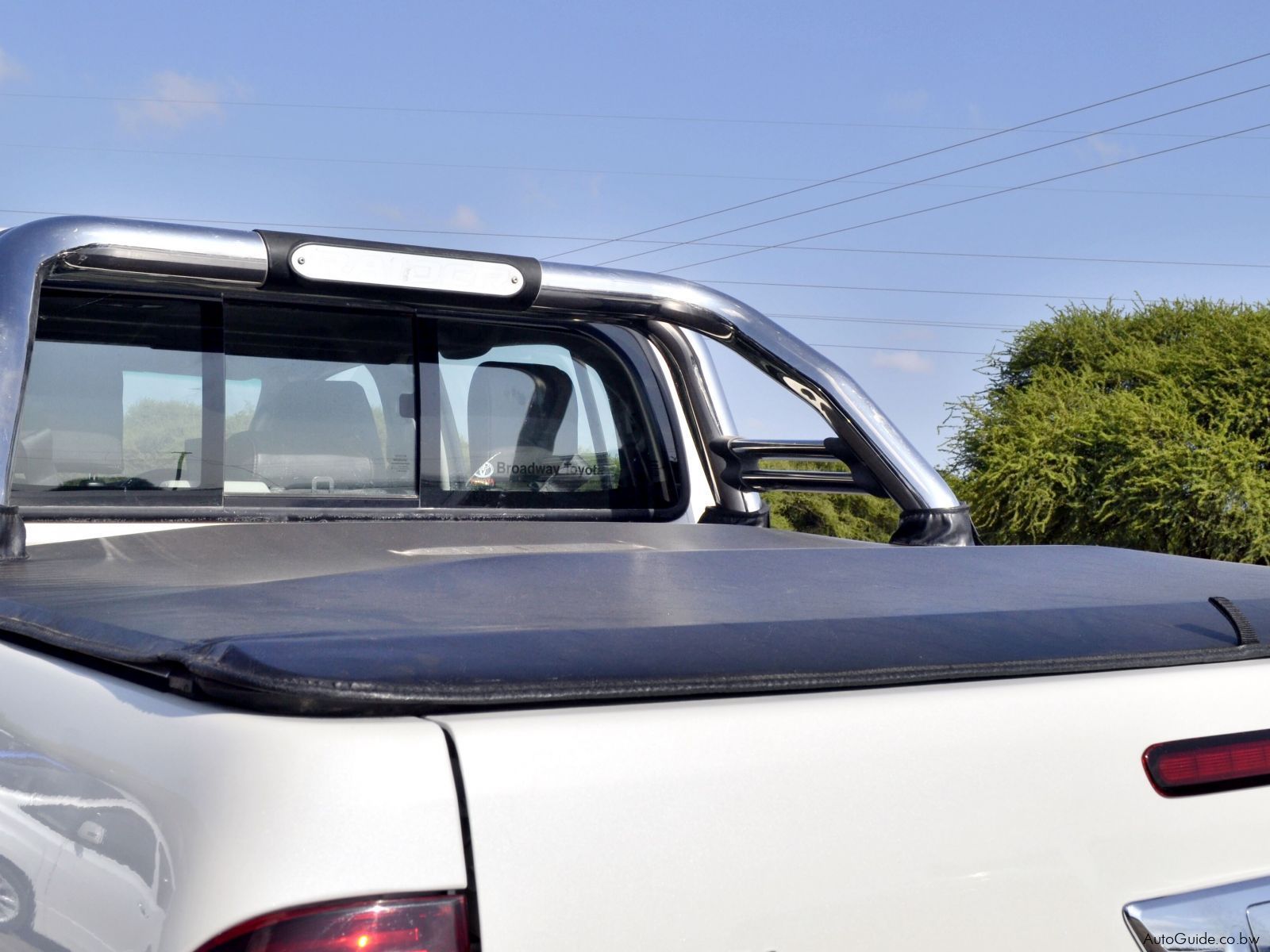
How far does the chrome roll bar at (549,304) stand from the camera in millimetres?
2393

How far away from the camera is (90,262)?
2.55 meters

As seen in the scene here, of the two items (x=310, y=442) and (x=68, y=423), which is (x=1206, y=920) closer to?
(x=310, y=442)

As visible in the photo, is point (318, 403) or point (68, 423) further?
point (318, 403)

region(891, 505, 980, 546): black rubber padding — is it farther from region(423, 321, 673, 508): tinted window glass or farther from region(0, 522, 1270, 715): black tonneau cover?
region(423, 321, 673, 508): tinted window glass

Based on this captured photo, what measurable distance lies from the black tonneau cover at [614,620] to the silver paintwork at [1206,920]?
0.23m

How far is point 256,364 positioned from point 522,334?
0.73m

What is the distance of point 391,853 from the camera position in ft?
3.16

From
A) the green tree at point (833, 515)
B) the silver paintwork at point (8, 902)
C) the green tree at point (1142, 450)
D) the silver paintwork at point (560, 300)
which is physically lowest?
the green tree at point (833, 515)

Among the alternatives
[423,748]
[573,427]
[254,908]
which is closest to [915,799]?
[423,748]

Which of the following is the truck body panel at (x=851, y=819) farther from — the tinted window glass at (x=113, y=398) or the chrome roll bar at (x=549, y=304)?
the tinted window glass at (x=113, y=398)

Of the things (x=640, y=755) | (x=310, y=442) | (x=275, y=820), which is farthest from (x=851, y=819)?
(x=310, y=442)

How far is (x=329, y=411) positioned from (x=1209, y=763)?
2368 mm

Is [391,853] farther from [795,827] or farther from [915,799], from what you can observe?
[915,799]
